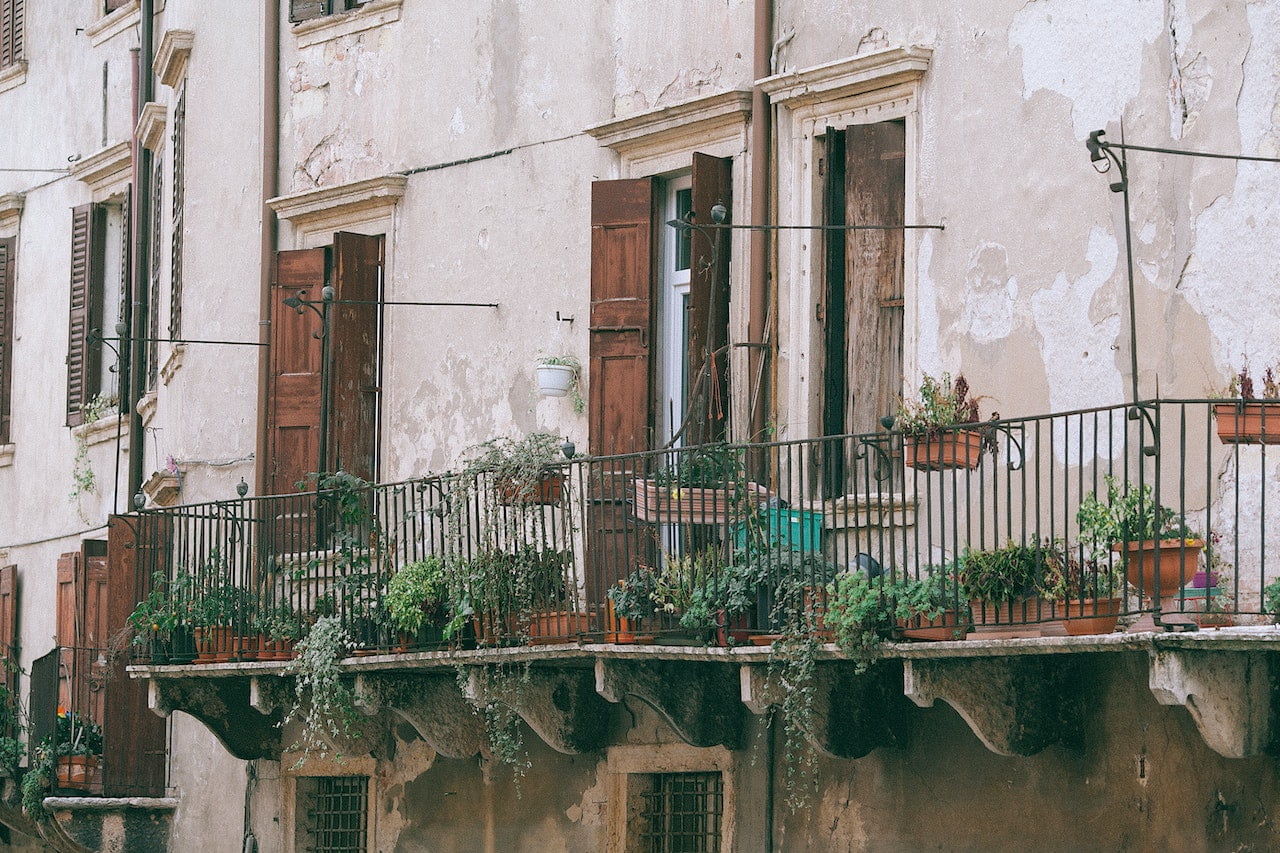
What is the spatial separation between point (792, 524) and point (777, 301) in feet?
5.01

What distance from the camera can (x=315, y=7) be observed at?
54.4 ft

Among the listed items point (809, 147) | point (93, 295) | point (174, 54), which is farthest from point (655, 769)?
point (93, 295)

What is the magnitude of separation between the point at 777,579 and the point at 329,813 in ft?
18.7

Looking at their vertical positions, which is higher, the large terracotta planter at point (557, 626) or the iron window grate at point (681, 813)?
the large terracotta planter at point (557, 626)

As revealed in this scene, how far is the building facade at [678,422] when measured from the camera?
1074cm

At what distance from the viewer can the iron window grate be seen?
523 inches

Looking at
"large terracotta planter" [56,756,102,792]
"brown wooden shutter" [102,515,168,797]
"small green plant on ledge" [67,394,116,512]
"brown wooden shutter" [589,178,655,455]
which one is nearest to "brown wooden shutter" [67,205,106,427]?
"small green plant on ledge" [67,394,116,512]

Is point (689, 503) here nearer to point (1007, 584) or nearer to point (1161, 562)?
point (1007, 584)

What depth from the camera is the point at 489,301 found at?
15.1 m

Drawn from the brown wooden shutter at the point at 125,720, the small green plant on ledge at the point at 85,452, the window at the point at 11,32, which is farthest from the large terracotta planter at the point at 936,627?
the window at the point at 11,32

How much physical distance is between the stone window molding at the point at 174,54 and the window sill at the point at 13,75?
424cm

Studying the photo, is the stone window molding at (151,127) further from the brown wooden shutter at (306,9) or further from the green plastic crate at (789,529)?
the green plastic crate at (789,529)

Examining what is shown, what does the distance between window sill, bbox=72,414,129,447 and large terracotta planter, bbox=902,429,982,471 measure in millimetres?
9469

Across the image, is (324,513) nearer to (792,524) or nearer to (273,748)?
(273,748)
